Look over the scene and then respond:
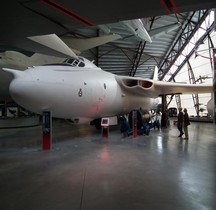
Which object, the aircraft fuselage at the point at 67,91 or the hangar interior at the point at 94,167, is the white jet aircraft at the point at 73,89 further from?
the hangar interior at the point at 94,167

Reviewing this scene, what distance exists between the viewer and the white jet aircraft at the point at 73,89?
18.5 ft

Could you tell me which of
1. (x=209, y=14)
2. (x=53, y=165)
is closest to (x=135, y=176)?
(x=53, y=165)

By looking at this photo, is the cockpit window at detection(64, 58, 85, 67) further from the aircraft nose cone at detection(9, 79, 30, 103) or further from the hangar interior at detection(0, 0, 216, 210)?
the hangar interior at detection(0, 0, 216, 210)

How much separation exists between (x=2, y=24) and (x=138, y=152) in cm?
489

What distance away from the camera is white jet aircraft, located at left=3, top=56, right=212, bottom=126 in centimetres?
564

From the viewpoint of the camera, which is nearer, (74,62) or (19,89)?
(19,89)

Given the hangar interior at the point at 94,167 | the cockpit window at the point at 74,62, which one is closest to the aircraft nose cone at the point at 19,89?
the hangar interior at the point at 94,167

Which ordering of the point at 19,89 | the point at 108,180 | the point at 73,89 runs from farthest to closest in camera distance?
1. the point at 73,89
2. the point at 19,89
3. the point at 108,180

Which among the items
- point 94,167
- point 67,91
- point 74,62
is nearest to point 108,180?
point 94,167

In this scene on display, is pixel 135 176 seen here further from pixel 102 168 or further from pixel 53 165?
pixel 53 165

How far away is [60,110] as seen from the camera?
6578 mm

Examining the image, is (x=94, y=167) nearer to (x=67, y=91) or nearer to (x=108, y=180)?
(x=108, y=180)

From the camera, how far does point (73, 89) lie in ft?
21.1

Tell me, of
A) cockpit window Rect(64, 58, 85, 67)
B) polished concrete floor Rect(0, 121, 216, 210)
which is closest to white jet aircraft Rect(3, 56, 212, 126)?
cockpit window Rect(64, 58, 85, 67)
